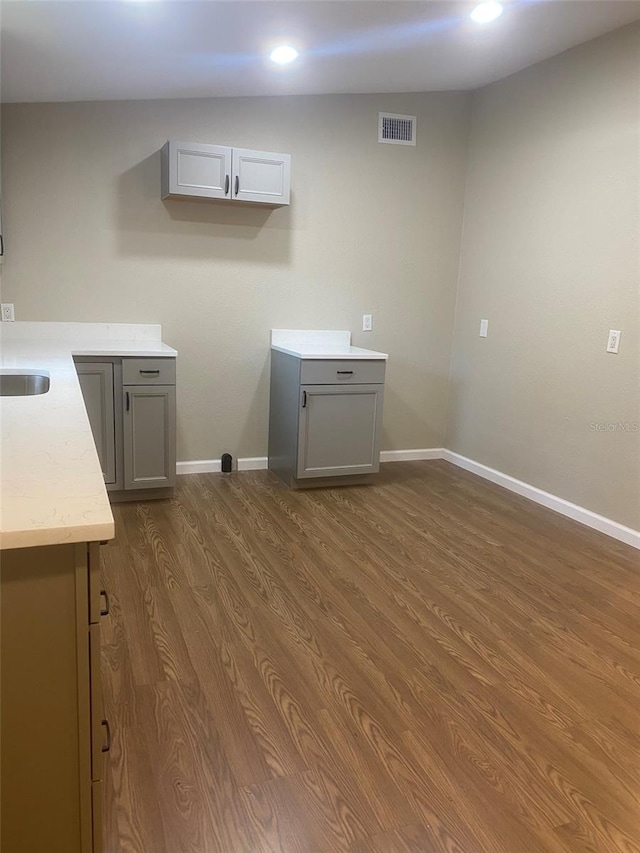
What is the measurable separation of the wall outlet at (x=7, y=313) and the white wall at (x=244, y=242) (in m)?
0.03

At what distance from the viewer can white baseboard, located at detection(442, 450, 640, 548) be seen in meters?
3.40

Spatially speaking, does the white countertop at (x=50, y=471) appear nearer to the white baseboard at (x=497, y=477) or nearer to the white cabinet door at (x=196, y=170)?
the white cabinet door at (x=196, y=170)

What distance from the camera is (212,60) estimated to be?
3129 millimetres

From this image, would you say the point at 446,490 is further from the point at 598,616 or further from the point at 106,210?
the point at 106,210

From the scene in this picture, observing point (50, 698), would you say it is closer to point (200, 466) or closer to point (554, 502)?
point (200, 466)

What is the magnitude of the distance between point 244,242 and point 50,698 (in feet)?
11.4

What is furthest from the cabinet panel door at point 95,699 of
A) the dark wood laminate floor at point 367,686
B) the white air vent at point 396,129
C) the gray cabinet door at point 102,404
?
the white air vent at point 396,129

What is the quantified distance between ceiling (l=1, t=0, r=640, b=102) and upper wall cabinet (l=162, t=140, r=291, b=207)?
346 mm

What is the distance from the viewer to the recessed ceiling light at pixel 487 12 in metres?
2.83

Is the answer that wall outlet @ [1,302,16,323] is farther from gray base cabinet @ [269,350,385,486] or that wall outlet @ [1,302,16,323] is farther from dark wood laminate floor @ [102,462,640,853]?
gray base cabinet @ [269,350,385,486]

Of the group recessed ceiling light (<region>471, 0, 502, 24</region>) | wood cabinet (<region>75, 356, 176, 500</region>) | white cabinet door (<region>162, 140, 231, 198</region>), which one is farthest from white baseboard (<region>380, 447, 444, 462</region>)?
recessed ceiling light (<region>471, 0, 502, 24</region>)

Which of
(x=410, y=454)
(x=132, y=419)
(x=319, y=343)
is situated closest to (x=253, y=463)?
(x=319, y=343)

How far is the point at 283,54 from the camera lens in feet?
10.4

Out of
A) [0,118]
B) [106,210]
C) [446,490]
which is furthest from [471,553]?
[0,118]
